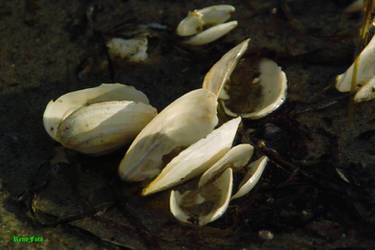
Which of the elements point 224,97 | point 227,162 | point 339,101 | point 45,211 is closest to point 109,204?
point 45,211

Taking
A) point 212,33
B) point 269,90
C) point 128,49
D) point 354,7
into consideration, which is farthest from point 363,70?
point 128,49

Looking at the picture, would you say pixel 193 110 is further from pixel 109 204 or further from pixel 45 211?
pixel 45 211

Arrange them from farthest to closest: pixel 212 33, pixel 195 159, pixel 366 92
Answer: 1. pixel 212 33
2. pixel 366 92
3. pixel 195 159

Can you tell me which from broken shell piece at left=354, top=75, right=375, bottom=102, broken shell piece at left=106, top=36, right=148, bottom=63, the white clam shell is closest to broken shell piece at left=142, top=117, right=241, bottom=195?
the white clam shell

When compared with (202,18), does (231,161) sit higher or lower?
lower

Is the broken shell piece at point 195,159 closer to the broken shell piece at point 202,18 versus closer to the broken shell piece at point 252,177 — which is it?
the broken shell piece at point 252,177

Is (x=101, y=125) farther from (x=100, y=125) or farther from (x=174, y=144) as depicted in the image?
(x=174, y=144)

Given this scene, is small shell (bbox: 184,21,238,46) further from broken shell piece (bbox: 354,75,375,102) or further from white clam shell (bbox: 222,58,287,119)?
broken shell piece (bbox: 354,75,375,102)
